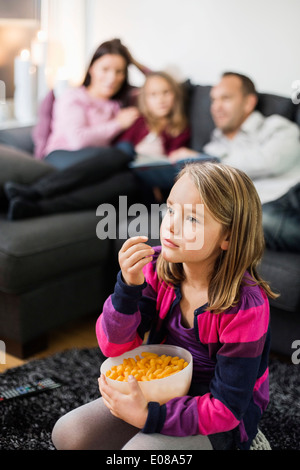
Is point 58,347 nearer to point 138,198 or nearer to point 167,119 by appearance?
point 138,198

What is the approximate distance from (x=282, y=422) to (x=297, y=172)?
1.12m

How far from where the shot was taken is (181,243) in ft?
3.69

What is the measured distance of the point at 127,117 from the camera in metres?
2.87

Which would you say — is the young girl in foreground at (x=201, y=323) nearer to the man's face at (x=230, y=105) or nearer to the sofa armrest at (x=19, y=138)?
the man's face at (x=230, y=105)

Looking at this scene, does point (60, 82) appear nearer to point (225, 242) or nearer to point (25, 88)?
point (25, 88)

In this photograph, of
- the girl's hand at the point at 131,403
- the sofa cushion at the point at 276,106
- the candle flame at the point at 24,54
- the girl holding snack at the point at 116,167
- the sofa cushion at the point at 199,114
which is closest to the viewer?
the girl's hand at the point at 131,403

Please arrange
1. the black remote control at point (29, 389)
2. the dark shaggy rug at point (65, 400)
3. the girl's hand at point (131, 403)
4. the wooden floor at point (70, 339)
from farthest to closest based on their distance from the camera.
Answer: the wooden floor at point (70, 339)
the black remote control at point (29, 389)
the dark shaggy rug at point (65, 400)
the girl's hand at point (131, 403)

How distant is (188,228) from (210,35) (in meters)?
2.19

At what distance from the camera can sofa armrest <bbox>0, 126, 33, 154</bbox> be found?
115 inches

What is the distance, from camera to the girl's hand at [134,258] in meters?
1.11

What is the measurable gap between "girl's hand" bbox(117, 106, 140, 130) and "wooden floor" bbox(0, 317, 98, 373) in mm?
976

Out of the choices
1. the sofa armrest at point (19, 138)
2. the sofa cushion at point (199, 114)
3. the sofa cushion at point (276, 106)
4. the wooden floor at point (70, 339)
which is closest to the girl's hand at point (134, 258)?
the wooden floor at point (70, 339)

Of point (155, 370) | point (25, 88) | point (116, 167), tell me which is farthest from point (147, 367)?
point (25, 88)
